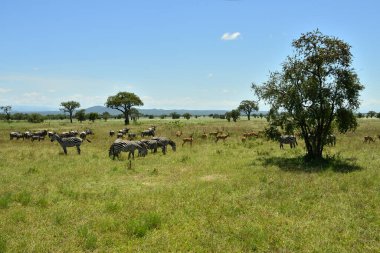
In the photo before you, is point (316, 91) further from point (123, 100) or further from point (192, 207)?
point (123, 100)

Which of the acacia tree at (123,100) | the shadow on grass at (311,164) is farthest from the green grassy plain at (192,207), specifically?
the acacia tree at (123,100)

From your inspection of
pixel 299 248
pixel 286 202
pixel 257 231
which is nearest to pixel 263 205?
pixel 286 202

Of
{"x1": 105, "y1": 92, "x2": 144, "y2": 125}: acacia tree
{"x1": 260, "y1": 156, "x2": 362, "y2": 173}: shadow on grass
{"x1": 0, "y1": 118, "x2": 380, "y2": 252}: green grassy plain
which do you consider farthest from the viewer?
{"x1": 105, "y1": 92, "x2": 144, "y2": 125}: acacia tree

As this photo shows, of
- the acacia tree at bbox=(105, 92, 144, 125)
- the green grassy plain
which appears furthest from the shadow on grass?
the acacia tree at bbox=(105, 92, 144, 125)

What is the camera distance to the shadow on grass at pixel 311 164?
75.7ft

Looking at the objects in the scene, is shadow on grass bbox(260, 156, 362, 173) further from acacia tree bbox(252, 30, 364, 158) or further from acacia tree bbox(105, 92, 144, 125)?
acacia tree bbox(105, 92, 144, 125)

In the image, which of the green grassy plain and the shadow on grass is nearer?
the green grassy plain

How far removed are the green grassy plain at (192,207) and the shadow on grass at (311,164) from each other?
13 cm

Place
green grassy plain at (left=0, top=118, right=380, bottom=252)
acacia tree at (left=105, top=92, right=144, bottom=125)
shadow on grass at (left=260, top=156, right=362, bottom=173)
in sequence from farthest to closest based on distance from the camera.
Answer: acacia tree at (left=105, top=92, right=144, bottom=125) → shadow on grass at (left=260, top=156, right=362, bottom=173) → green grassy plain at (left=0, top=118, right=380, bottom=252)

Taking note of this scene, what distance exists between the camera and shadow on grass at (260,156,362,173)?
23.1 metres

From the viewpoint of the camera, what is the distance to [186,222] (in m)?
12.9

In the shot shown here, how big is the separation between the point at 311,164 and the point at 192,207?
1372 cm

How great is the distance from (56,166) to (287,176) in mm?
16102

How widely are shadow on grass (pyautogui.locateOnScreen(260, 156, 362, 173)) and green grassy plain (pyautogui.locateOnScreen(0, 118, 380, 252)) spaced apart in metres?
0.13
